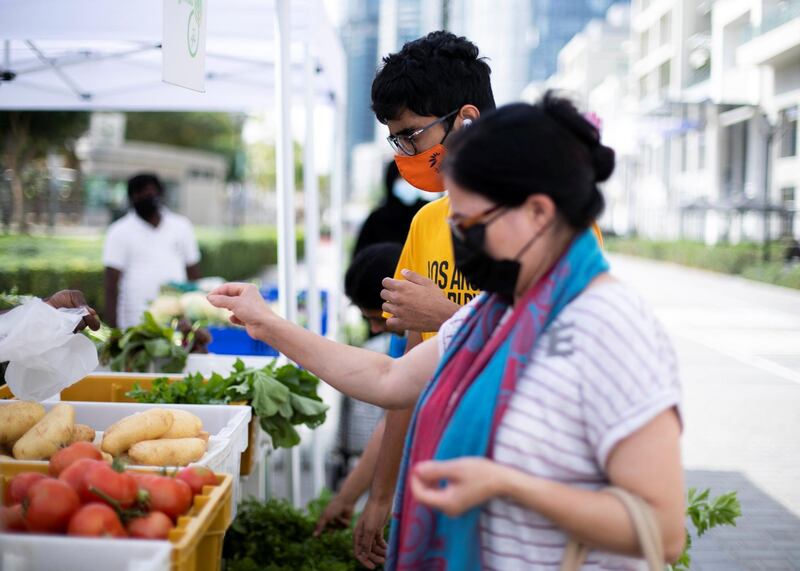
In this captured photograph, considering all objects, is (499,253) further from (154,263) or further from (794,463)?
(154,263)

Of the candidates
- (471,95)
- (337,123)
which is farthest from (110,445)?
(337,123)

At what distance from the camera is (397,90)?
2316mm

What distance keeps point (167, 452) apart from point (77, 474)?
0.51 m

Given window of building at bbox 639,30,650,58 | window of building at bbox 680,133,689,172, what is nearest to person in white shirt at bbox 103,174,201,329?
window of building at bbox 680,133,689,172

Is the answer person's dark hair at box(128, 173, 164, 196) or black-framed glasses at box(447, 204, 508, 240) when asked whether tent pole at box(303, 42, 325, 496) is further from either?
black-framed glasses at box(447, 204, 508, 240)

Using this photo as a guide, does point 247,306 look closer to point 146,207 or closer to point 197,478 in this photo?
point 197,478

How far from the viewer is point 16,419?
219 centimetres

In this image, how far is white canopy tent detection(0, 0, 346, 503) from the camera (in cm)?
391

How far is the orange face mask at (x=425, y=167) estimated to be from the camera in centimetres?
238

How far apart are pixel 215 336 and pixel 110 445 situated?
2.84 meters

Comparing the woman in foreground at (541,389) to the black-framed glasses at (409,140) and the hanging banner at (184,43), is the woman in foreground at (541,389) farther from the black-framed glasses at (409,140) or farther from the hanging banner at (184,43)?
the hanging banner at (184,43)

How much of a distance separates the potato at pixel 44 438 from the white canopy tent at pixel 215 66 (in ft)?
5.84

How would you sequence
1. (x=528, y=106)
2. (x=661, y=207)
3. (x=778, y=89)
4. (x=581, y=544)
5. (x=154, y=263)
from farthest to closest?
(x=661, y=207), (x=154, y=263), (x=778, y=89), (x=528, y=106), (x=581, y=544)

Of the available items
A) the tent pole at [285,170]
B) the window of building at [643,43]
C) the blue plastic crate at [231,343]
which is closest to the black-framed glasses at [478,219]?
the tent pole at [285,170]
